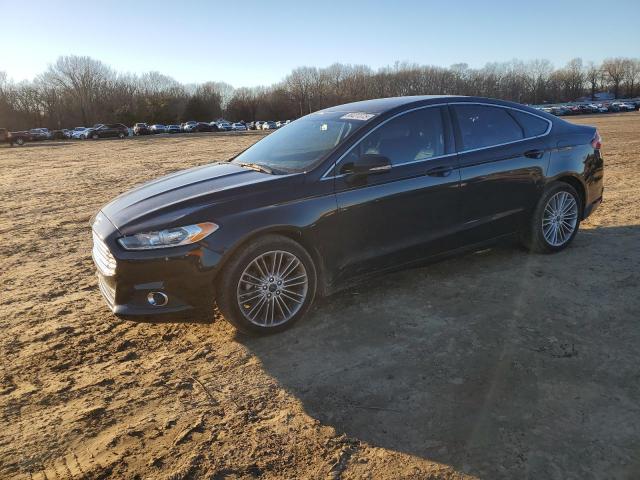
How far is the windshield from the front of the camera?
13.9 ft

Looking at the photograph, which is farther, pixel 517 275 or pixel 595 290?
pixel 517 275

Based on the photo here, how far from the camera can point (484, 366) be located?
3.29 metres

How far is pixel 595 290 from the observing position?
14.6ft

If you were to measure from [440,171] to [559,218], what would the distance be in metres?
1.87

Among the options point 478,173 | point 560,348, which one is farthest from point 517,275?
point 560,348

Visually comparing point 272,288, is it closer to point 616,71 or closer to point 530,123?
point 530,123

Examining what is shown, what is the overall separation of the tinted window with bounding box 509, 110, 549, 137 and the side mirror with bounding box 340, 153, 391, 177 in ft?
6.61

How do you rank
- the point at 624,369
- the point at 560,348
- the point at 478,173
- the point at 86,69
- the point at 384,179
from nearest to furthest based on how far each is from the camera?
the point at 624,369 < the point at 560,348 < the point at 384,179 < the point at 478,173 < the point at 86,69

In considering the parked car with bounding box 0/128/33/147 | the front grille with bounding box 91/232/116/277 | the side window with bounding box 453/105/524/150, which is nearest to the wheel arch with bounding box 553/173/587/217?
the side window with bounding box 453/105/524/150

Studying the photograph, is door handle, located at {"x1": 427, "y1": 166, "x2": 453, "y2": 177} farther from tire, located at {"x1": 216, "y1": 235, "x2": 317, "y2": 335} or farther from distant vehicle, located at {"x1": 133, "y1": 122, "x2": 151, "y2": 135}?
distant vehicle, located at {"x1": 133, "y1": 122, "x2": 151, "y2": 135}

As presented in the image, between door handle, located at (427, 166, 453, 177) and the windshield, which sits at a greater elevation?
the windshield

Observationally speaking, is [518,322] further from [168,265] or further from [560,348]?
[168,265]

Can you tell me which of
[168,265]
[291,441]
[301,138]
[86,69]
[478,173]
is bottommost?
[291,441]

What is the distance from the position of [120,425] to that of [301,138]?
2.96m
